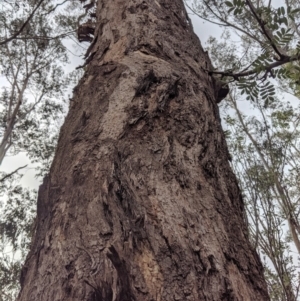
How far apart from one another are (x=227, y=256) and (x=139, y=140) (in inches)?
11.0

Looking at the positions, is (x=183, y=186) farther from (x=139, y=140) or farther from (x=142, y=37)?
(x=142, y=37)

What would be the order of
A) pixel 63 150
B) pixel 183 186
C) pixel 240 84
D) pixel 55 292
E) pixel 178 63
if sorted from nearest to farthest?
pixel 55 292, pixel 183 186, pixel 63 150, pixel 178 63, pixel 240 84

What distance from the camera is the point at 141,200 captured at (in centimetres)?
60

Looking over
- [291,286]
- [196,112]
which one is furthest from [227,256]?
[291,286]

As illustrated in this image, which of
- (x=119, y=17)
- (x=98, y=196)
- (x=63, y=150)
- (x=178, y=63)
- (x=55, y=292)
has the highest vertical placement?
(x=119, y=17)

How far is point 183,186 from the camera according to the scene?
0.65 meters

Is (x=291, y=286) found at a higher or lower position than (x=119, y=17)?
lower

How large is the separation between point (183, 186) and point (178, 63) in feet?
1.53

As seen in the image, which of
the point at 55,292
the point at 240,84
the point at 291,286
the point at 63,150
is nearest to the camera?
the point at 55,292

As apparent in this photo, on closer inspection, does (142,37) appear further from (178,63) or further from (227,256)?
(227,256)

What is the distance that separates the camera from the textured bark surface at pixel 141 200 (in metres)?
0.51

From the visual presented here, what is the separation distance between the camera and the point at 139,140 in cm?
72

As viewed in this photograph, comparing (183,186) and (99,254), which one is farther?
(183,186)

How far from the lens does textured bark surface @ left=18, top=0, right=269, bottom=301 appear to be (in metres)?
0.51
